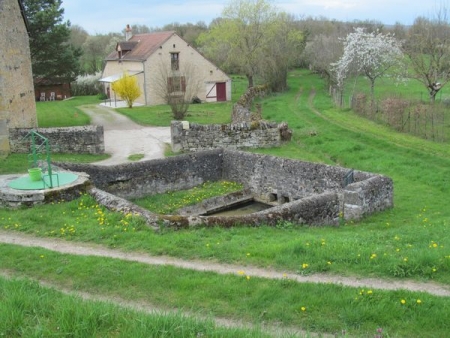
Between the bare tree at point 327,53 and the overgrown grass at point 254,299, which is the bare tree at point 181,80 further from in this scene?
the overgrown grass at point 254,299

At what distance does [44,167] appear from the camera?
570 inches

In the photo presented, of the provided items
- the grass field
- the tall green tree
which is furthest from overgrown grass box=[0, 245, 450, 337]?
the tall green tree

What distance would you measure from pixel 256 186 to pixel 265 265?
31.7 ft

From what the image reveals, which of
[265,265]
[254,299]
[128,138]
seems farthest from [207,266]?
[128,138]

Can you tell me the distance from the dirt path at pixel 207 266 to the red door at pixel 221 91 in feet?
119

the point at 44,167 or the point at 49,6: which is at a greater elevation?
the point at 49,6

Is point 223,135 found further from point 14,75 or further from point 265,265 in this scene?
point 265,265

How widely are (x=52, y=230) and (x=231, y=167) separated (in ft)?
29.7

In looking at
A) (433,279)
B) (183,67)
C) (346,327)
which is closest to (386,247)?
(433,279)

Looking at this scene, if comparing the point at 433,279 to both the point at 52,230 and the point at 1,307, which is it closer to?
the point at 1,307

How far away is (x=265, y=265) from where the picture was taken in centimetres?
766

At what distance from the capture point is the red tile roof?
42562mm

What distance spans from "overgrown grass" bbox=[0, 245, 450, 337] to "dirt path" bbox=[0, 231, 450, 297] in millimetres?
284

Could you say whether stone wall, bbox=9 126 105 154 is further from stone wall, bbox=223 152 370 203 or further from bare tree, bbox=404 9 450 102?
bare tree, bbox=404 9 450 102
